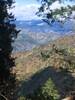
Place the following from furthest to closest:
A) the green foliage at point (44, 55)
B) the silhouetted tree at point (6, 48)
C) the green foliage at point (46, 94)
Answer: the silhouetted tree at point (6, 48) < the green foliage at point (44, 55) < the green foliage at point (46, 94)

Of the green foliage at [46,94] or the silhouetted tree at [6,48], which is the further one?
the silhouetted tree at [6,48]

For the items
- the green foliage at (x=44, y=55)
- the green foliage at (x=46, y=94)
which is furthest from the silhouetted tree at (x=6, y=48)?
the green foliage at (x=46, y=94)

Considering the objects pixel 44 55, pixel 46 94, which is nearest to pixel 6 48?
pixel 44 55

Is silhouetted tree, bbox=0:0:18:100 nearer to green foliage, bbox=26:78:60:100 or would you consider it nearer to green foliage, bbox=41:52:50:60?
green foliage, bbox=41:52:50:60

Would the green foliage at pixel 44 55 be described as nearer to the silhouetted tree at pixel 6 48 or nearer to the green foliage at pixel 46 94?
the silhouetted tree at pixel 6 48

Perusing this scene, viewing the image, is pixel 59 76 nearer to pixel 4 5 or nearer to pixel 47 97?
pixel 4 5

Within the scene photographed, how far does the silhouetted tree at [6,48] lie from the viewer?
27766mm

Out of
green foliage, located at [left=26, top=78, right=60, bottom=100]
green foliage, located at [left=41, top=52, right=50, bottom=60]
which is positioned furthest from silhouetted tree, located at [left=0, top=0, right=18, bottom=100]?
green foliage, located at [left=26, top=78, right=60, bottom=100]

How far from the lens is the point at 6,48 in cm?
2823

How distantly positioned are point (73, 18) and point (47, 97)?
7.14 m

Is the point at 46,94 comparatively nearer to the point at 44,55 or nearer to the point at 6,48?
the point at 44,55

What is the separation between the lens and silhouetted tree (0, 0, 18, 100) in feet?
91.1

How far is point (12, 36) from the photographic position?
2984 cm

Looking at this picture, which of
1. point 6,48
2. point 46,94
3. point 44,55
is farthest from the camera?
point 6,48
